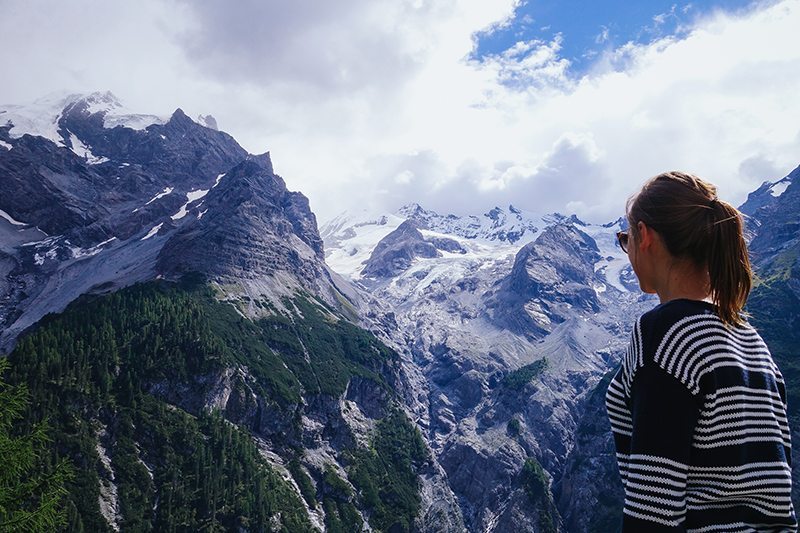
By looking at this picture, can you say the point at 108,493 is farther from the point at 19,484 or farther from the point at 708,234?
the point at 708,234

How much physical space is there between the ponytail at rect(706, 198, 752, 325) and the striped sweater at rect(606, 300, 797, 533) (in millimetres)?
271

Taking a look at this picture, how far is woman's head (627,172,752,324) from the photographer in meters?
3.60

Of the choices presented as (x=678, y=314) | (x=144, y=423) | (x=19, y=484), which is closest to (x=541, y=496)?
(x=144, y=423)

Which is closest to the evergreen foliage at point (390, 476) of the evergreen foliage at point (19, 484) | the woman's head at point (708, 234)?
the evergreen foliage at point (19, 484)

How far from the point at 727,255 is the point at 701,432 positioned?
1213 millimetres

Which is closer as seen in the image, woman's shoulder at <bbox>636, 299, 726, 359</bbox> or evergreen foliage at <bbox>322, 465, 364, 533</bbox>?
woman's shoulder at <bbox>636, 299, 726, 359</bbox>

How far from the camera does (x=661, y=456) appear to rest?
3135 millimetres

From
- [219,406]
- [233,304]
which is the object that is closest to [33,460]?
[219,406]

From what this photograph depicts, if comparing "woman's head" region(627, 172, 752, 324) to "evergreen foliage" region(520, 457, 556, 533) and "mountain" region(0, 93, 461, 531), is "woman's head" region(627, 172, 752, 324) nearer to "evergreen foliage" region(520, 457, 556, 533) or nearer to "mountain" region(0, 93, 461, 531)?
"mountain" region(0, 93, 461, 531)

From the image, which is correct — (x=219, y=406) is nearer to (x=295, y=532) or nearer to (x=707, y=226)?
(x=295, y=532)

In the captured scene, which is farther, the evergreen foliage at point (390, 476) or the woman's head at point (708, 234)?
the evergreen foliage at point (390, 476)

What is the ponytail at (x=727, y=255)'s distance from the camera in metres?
3.60

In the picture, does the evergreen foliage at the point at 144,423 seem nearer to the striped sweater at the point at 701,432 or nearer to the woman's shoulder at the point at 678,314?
the striped sweater at the point at 701,432

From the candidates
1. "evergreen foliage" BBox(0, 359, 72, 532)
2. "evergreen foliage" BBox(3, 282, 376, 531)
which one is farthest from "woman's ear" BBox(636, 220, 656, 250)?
"evergreen foliage" BBox(3, 282, 376, 531)
